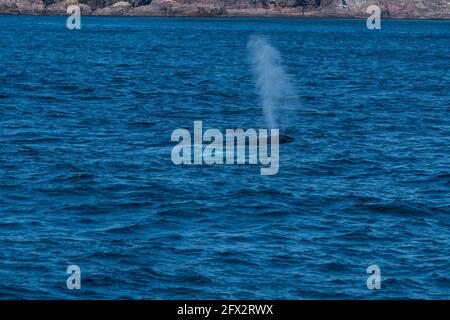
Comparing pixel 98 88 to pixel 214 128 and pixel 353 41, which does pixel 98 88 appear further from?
pixel 353 41

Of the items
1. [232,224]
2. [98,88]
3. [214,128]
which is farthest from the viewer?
[98,88]

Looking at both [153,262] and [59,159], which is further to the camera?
[59,159]

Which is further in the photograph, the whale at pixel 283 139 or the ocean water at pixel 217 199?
the whale at pixel 283 139

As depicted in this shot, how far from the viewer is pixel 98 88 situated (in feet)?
243

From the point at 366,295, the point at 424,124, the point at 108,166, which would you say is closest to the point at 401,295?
the point at 366,295

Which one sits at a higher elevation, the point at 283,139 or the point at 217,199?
the point at 283,139

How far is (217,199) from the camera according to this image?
35.4m

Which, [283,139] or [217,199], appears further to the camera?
[283,139]

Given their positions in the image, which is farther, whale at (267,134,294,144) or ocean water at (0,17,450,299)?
whale at (267,134,294,144)

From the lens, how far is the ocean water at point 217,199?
26.3 metres

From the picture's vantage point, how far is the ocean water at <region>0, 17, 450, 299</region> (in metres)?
26.3
